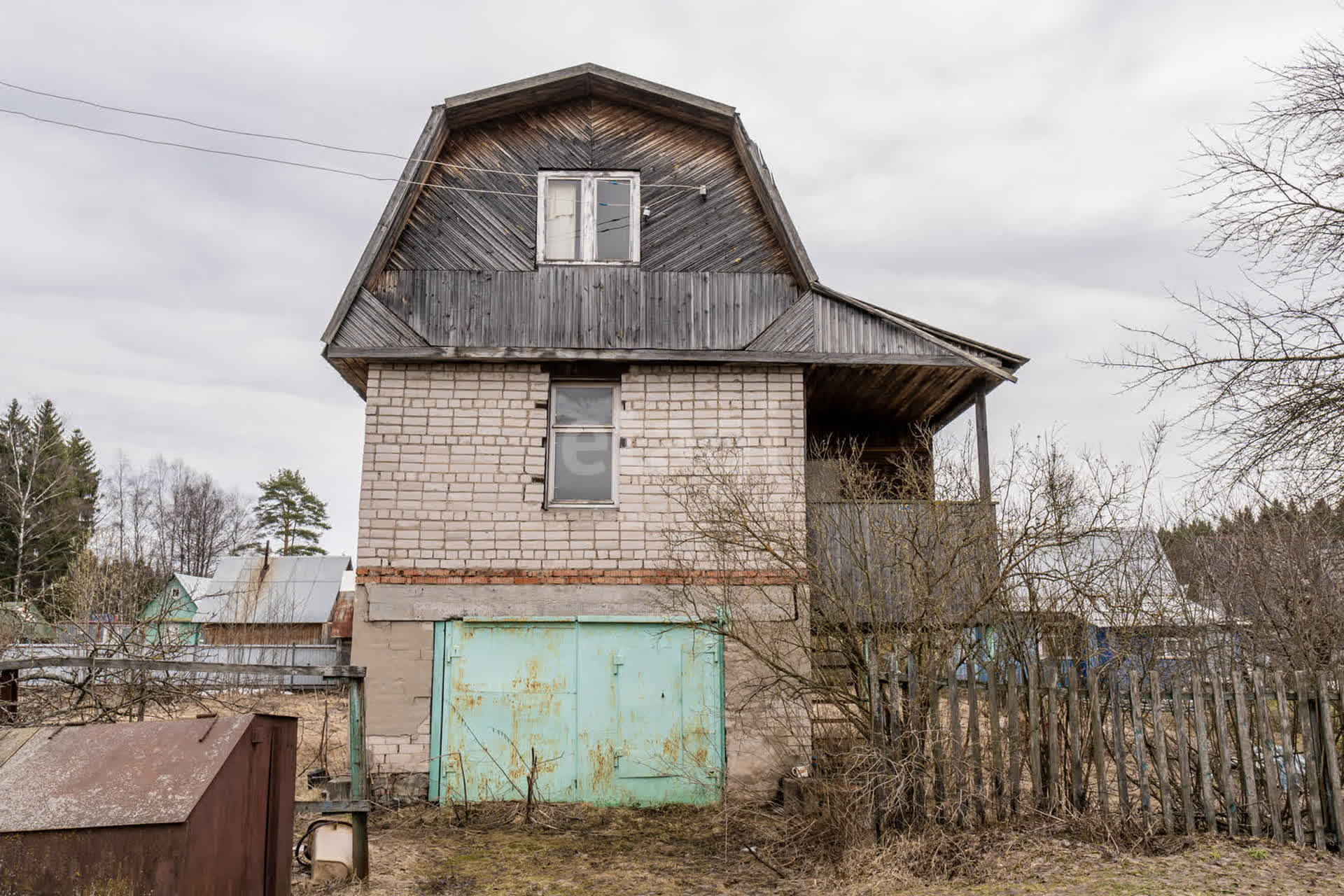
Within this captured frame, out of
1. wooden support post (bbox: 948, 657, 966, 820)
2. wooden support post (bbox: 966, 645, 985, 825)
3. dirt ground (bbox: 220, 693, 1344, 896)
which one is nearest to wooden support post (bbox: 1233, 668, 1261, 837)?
dirt ground (bbox: 220, 693, 1344, 896)

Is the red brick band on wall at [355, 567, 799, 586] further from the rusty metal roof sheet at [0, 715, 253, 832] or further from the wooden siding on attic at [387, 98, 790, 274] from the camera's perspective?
the rusty metal roof sheet at [0, 715, 253, 832]

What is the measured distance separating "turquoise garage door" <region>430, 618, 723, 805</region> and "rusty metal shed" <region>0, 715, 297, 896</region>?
4.00 meters

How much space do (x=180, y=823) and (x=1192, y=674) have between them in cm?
647

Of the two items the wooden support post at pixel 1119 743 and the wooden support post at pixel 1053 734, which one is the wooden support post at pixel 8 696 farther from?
the wooden support post at pixel 1119 743

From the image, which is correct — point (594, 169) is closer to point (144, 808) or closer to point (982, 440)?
point (982, 440)

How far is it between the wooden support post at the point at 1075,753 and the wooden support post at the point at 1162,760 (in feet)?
1.63

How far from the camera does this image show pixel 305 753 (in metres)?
14.7

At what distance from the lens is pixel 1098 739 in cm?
716

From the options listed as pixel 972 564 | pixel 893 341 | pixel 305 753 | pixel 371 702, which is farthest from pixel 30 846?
pixel 305 753

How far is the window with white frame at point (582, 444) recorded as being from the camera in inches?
428

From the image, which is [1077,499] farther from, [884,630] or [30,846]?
[30,846]

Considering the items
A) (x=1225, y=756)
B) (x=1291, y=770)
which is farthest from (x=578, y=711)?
(x=1291, y=770)

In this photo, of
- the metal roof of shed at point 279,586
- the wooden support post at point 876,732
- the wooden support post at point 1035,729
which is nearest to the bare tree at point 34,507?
the metal roof of shed at point 279,586

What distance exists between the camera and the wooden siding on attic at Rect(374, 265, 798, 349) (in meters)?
11.0
